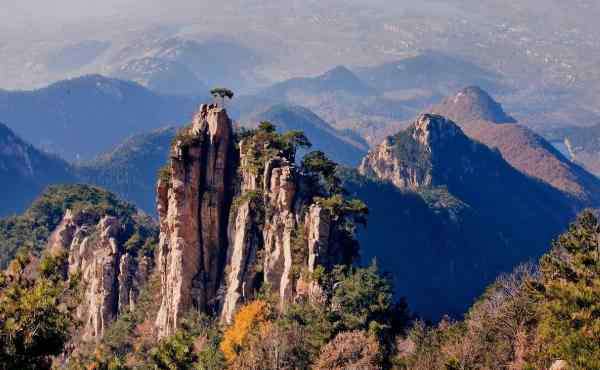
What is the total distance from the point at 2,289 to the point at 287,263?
30.1 meters

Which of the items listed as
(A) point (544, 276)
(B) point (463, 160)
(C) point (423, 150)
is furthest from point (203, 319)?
(B) point (463, 160)

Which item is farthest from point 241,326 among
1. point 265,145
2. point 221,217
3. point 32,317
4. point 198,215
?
point 32,317

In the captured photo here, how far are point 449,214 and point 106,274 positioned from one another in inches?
3503

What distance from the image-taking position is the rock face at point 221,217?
192 ft

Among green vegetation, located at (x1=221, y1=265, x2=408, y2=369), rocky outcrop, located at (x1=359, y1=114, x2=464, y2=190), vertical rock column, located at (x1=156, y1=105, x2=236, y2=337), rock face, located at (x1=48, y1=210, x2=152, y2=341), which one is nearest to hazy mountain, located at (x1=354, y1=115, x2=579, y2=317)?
rocky outcrop, located at (x1=359, y1=114, x2=464, y2=190)

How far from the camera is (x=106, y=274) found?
2876 inches

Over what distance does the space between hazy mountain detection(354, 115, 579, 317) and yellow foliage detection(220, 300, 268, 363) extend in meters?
61.3

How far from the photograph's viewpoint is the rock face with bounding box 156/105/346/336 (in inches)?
2302

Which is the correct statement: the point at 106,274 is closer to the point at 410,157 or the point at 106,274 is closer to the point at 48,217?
the point at 48,217

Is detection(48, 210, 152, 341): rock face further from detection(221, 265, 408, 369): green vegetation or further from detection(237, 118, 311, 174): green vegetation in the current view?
detection(221, 265, 408, 369): green vegetation

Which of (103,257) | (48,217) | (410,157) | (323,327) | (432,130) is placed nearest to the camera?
(323,327)

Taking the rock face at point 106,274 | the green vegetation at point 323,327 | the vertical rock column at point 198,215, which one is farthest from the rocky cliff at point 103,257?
the green vegetation at point 323,327

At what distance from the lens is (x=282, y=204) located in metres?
58.2

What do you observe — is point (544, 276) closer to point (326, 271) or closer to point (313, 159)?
point (326, 271)
